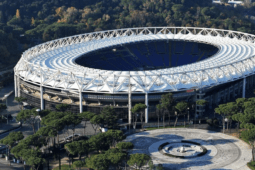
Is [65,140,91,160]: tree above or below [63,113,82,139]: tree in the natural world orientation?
below

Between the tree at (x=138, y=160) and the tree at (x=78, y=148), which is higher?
the tree at (x=78, y=148)

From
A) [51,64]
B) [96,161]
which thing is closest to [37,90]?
[51,64]

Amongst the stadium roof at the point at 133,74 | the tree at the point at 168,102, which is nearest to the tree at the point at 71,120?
the stadium roof at the point at 133,74

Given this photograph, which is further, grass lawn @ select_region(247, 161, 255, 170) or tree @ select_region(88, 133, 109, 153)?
tree @ select_region(88, 133, 109, 153)

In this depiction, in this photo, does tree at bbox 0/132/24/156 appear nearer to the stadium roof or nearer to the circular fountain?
the stadium roof

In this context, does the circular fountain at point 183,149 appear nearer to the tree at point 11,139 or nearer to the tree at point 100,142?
the tree at point 100,142

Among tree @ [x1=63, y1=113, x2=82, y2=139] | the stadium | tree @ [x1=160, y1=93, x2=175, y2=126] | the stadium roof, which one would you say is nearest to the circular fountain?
tree @ [x1=160, y1=93, x2=175, y2=126]
